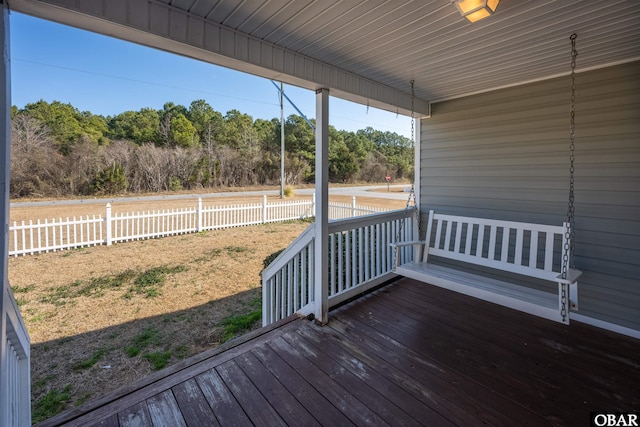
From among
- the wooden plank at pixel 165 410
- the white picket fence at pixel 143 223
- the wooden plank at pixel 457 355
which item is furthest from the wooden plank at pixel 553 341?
the white picket fence at pixel 143 223

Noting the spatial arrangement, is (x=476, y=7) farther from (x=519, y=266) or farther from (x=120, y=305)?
(x=120, y=305)

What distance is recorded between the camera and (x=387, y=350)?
216 cm

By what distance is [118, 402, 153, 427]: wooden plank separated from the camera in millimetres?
1523

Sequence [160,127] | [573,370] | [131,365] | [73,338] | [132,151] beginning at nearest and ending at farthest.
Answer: [573,370]
[131,365]
[73,338]
[132,151]
[160,127]

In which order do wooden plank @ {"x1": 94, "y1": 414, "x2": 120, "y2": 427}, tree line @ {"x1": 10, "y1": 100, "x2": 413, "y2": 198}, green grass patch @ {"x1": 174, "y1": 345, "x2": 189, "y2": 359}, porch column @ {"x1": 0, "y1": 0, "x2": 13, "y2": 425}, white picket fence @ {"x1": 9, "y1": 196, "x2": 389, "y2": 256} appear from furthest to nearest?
tree line @ {"x1": 10, "y1": 100, "x2": 413, "y2": 198}, white picket fence @ {"x1": 9, "y1": 196, "x2": 389, "y2": 256}, green grass patch @ {"x1": 174, "y1": 345, "x2": 189, "y2": 359}, wooden plank @ {"x1": 94, "y1": 414, "x2": 120, "y2": 427}, porch column @ {"x1": 0, "y1": 0, "x2": 13, "y2": 425}

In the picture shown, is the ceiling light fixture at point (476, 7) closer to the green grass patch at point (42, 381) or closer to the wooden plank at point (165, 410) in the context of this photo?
the wooden plank at point (165, 410)

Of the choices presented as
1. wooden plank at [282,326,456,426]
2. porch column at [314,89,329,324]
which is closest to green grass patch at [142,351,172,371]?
wooden plank at [282,326,456,426]

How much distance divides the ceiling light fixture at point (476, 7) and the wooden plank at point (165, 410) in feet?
8.78

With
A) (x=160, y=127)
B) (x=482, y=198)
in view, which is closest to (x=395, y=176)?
(x=160, y=127)

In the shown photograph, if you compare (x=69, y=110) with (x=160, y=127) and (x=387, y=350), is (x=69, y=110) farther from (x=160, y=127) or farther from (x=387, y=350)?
Result: (x=387, y=350)

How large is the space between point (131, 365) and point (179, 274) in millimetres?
2340

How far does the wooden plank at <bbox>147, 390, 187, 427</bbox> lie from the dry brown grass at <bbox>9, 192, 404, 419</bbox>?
129cm

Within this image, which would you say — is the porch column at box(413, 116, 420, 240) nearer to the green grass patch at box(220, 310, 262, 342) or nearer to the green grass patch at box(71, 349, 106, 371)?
the green grass patch at box(220, 310, 262, 342)

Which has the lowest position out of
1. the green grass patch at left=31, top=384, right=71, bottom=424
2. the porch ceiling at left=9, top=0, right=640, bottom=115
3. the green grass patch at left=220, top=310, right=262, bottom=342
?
the green grass patch at left=31, top=384, right=71, bottom=424
